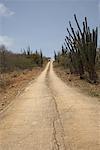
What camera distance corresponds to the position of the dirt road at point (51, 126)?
28.7ft

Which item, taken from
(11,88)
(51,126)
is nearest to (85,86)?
(11,88)

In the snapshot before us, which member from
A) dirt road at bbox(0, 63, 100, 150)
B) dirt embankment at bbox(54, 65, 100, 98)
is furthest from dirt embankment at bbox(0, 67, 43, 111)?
dirt embankment at bbox(54, 65, 100, 98)

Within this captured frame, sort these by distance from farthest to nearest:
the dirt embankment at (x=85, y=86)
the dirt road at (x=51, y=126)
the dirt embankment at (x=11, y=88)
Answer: the dirt embankment at (x=85, y=86) < the dirt embankment at (x=11, y=88) < the dirt road at (x=51, y=126)

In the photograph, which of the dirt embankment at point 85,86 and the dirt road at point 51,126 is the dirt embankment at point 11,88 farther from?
the dirt embankment at point 85,86

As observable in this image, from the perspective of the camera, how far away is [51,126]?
10.8 meters

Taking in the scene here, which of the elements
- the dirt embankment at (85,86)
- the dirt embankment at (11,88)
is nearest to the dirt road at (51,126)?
the dirt embankment at (11,88)

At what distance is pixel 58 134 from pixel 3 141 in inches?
55.1

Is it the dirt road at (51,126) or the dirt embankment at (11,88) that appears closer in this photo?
the dirt road at (51,126)

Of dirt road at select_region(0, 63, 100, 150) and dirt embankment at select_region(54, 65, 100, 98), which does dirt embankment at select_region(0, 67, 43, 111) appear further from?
dirt embankment at select_region(54, 65, 100, 98)

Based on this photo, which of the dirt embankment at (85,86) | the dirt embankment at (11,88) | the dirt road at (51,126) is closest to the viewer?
the dirt road at (51,126)

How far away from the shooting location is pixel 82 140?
898 centimetres

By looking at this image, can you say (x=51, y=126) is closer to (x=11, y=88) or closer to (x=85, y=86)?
(x=85, y=86)

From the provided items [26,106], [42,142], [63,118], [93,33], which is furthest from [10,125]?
[93,33]

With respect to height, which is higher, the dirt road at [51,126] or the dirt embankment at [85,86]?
the dirt road at [51,126]
